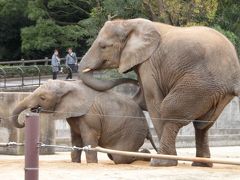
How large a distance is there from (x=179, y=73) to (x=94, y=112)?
2.04 metres

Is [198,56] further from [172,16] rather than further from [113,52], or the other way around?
[172,16]

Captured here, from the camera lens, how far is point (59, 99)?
17359 millimetres

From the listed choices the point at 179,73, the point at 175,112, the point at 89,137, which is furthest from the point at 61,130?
the point at 179,73

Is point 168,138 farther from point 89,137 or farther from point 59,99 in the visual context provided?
point 59,99

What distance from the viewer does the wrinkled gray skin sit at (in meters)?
17.0

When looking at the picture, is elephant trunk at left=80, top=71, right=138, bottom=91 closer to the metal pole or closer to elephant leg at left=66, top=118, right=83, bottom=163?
elephant leg at left=66, top=118, right=83, bottom=163

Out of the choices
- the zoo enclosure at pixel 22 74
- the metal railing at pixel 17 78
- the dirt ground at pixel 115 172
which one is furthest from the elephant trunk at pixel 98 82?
the zoo enclosure at pixel 22 74

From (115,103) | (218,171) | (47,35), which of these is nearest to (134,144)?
(115,103)

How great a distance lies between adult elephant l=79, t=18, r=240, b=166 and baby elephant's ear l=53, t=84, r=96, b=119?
0.88m

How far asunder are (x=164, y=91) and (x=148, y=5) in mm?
16990

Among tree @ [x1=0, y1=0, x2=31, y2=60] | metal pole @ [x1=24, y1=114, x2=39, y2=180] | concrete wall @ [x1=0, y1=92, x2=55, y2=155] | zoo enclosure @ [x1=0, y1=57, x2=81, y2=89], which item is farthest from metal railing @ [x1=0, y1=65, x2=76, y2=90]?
metal pole @ [x1=24, y1=114, x2=39, y2=180]

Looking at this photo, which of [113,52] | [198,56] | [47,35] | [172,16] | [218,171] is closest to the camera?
[218,171]

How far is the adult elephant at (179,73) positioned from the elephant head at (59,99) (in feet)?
3.11

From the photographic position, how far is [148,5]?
3306cm
